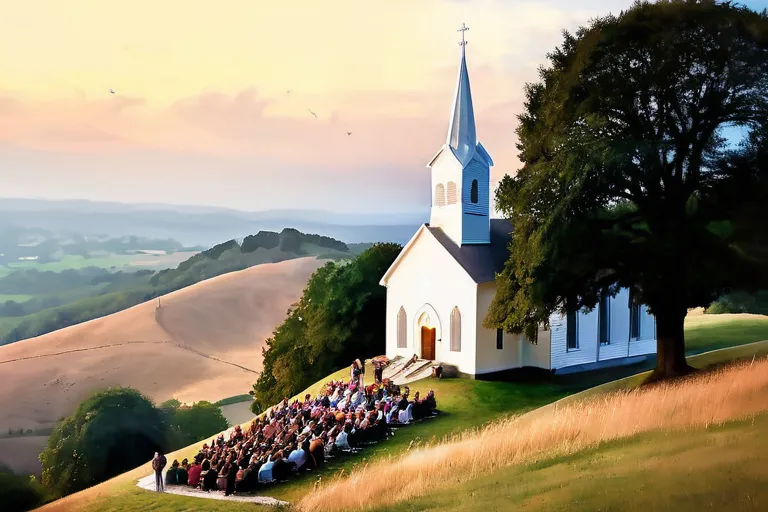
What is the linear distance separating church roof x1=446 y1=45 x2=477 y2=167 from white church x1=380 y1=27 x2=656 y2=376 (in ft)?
0.15

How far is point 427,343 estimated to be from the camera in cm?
2884

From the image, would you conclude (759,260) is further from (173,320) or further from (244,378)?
(173,320)

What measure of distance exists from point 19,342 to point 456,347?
2928cm

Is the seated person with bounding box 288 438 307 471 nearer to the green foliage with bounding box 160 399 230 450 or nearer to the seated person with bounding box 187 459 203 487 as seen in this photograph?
the seated person with bounding box 187 459 203 487

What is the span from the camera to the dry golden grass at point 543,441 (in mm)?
11656

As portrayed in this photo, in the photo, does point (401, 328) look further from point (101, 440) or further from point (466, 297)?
point (101, 440)

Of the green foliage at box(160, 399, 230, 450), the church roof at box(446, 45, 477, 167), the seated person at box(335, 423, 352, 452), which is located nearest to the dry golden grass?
the seated person at box(335, 423, 352, 452)

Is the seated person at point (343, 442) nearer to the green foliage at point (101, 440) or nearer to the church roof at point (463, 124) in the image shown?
the church roof at point (463, 124)

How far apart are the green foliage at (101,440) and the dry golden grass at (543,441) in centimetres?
1743

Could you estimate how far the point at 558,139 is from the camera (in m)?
19.2

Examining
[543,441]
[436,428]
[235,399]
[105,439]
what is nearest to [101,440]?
[105,439]

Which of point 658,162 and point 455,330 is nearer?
point 658,162

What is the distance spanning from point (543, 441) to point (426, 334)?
52.5 ft

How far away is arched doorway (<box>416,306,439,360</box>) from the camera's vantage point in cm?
2845
